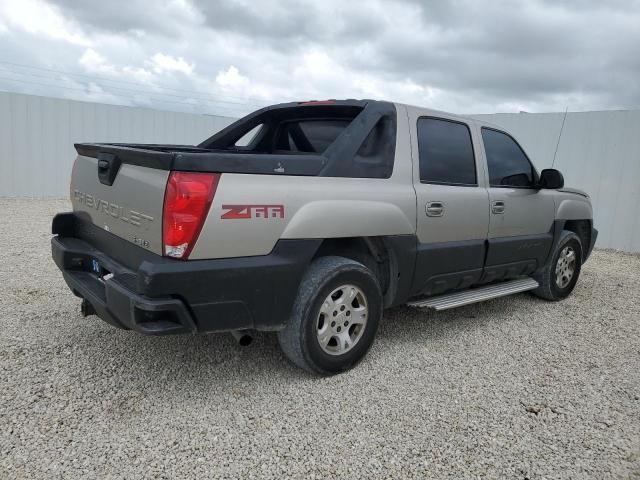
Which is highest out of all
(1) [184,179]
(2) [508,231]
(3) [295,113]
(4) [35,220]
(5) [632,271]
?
(3) [295,113]

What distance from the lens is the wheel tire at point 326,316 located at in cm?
294

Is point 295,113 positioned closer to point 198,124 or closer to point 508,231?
point 508,231

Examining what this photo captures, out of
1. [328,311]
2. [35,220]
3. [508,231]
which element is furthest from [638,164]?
[35,220]

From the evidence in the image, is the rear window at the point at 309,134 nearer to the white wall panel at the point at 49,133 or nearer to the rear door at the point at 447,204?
the rear door at the point at 447,204

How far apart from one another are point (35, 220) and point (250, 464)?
27.3 ft

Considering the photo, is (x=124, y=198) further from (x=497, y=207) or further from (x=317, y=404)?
(x=497, y=207)

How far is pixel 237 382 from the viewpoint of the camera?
3.12m

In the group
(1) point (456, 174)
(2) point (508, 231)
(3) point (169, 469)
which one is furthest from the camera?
(2) point (508, 231)

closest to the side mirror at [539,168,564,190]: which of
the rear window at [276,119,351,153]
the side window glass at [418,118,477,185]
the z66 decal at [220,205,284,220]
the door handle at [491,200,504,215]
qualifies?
the door handle at [491,200,504,215]

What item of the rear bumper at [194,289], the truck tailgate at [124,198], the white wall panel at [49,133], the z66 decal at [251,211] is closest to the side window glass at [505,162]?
the rear bumper at [194,289]

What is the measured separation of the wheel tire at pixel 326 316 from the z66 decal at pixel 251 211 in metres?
0.47

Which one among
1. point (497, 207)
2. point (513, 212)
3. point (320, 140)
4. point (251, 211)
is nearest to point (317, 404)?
point (251, 211)

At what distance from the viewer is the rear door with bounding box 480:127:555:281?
13.9ft

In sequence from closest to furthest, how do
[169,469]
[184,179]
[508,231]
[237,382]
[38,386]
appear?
[169,469] < [184,179] < [38,386] < [237,382] < [508,231]
